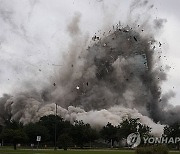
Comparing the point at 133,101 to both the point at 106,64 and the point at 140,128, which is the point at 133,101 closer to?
the point at 106,64

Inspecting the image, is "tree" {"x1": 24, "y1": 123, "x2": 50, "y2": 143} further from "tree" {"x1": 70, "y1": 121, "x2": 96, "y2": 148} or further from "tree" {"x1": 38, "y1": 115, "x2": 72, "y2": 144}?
"tree" {"x1": 70, "y1": 121, "x2": 96, "y2": 148}

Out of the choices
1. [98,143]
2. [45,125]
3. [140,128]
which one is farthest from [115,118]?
[140,128]

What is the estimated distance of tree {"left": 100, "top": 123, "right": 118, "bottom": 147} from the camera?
124188 millimetres

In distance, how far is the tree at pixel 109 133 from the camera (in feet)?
407

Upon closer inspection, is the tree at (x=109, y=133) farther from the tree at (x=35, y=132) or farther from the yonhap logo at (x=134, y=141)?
the yonhap logo at (x=134, y=141)

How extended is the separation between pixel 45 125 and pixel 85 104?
40261mm

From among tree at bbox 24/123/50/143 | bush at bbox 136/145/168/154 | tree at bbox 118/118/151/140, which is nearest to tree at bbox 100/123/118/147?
tree at bbox 118/118/151/140

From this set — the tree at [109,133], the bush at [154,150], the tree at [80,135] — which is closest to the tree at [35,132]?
the tree at [80,135]

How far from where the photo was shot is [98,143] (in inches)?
5167

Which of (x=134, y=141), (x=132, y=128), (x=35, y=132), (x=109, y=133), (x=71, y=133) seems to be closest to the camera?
(x=134, y=141)

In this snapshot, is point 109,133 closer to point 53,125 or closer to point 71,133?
point 53,125

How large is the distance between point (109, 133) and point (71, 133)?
18701mm

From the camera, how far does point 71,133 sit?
364 ft

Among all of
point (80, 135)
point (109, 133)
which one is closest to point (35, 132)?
point (80, 135)
